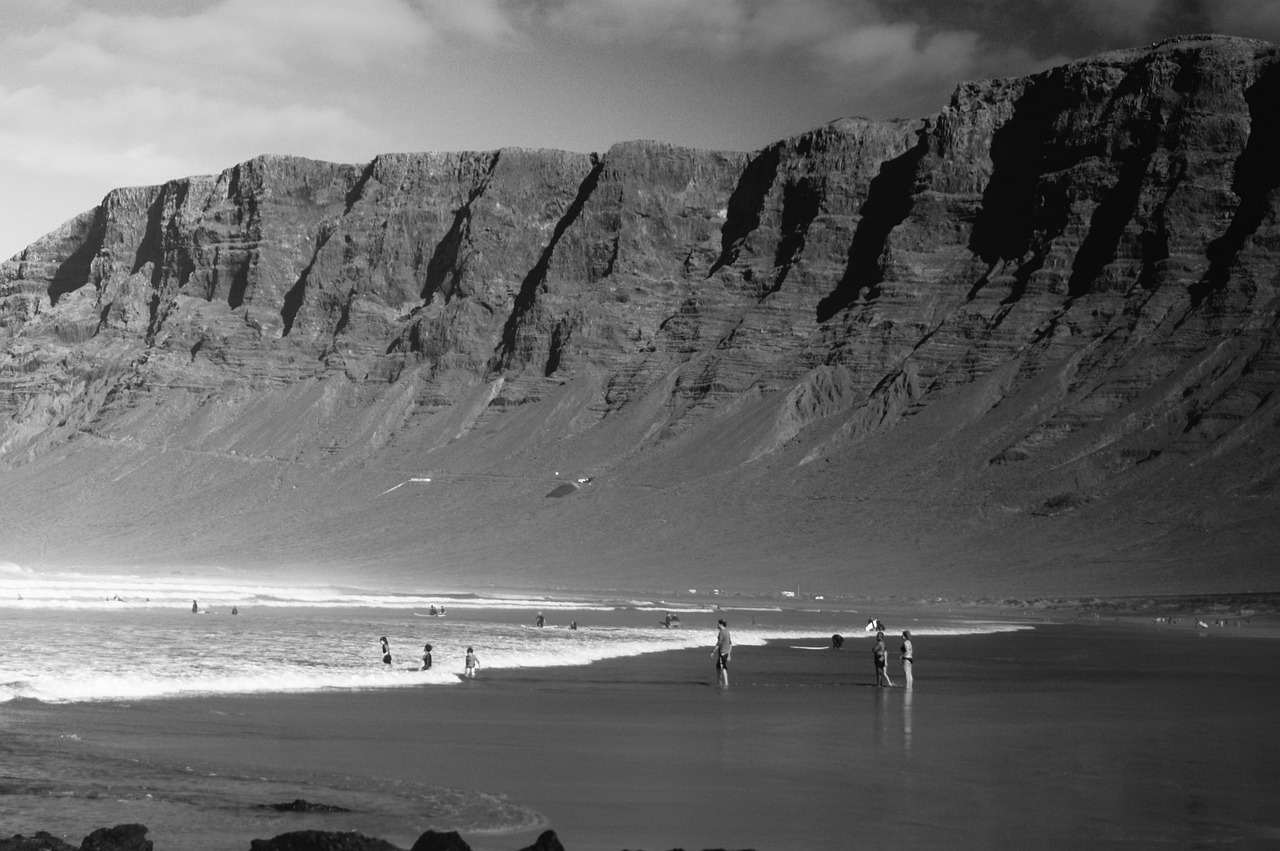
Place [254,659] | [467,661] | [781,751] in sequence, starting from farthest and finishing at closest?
[254,659] → [467,661] → [781,751]

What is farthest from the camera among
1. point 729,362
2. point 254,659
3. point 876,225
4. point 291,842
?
point 876,225

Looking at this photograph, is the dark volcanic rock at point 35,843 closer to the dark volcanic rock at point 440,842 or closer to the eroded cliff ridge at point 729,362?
the dark volcanic rock at point 440,842

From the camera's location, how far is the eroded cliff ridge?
112 metres

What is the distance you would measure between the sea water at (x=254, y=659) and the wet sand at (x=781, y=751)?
399 millimetres

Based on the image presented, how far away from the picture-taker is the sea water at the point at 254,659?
16.4m

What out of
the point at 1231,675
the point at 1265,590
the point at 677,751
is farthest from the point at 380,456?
the point at 677,751

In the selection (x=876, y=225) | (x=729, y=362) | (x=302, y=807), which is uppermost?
(x=876, y=225)

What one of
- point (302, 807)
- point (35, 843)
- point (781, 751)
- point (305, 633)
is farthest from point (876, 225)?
point (35, 843)

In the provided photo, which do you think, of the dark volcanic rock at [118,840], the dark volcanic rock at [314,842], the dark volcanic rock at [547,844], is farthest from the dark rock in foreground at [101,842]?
the dark volcanic rock at [547,844]

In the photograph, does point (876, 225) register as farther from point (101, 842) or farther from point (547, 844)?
point (101, 842)

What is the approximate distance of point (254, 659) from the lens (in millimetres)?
36625

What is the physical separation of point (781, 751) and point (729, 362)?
5067 inches

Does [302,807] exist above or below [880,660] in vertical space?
below

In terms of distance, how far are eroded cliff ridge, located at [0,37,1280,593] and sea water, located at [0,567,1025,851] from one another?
30384 millimetres
